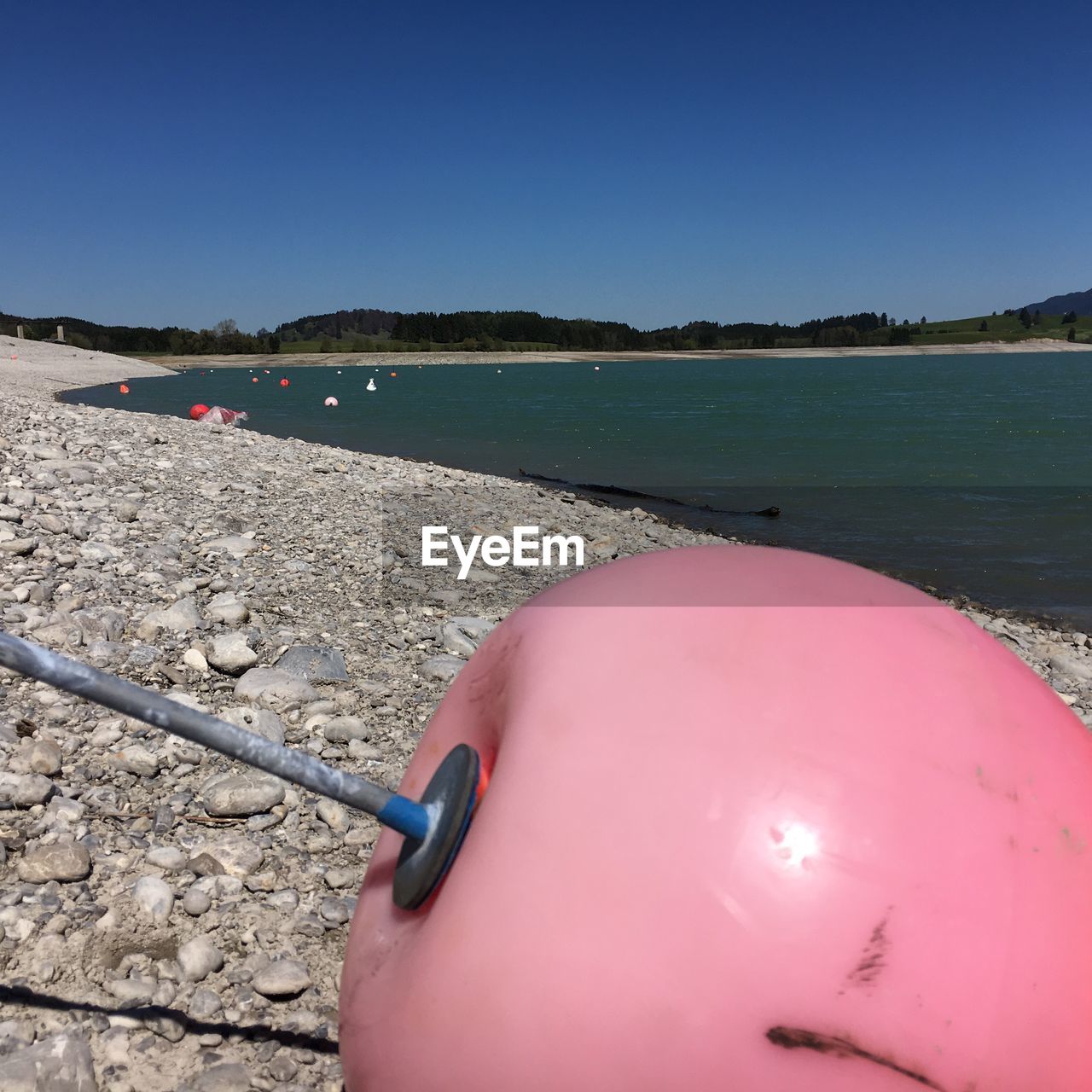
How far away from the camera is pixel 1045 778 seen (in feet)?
5.41

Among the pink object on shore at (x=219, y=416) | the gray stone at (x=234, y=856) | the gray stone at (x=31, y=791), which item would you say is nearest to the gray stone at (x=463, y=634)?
the gray stone at (x=234, y=856)

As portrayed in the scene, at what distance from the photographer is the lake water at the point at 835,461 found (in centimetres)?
1013

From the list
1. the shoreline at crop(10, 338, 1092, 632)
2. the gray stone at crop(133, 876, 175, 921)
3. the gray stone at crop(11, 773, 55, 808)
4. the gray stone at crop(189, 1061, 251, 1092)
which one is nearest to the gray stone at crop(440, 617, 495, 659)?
the gray stone at crop(11, 773, 55, 808)

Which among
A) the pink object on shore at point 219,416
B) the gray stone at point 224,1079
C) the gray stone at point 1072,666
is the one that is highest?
the pink object on shore at point 219,416

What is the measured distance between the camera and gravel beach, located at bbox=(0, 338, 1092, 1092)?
232 centimetres

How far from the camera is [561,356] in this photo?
14375 cm

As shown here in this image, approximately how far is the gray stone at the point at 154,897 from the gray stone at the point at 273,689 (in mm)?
1324

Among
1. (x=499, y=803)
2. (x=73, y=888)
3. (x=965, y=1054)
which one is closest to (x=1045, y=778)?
(x=965, y=1054)

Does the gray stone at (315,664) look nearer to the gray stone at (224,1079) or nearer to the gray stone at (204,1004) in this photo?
the gray stone at (204,1004)

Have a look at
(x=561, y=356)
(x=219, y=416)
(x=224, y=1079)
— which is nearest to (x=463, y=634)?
(x=224, y=1079)

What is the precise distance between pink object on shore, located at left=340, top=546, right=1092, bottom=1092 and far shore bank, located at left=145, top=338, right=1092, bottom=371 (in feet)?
324

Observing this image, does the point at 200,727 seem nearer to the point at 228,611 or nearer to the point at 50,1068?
the point at 50,1068

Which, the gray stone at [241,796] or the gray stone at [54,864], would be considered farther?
the gray stone at [241,796]

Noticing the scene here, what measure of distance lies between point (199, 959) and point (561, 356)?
14481 cm
